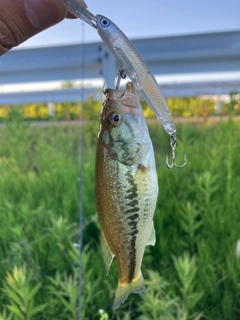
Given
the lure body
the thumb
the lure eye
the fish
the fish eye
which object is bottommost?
the fish

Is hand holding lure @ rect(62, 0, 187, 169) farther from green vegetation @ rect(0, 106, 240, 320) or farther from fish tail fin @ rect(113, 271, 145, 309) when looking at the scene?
green vegetation @ rect(0, 106, 240, 320)

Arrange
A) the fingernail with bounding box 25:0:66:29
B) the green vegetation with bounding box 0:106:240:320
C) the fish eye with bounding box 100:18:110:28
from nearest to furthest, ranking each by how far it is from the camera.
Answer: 1. the fish eye with bounding box 100:18:110:28
2. the fingernail with bounding box 25:0:66:29
3. the green vegetation with bounding box 0:106:240:320

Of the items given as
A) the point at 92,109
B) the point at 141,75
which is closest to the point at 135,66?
the point at 141,75

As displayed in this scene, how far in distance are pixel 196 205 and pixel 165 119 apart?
31.8 inches

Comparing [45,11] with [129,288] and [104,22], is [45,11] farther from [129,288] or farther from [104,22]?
[129,288]

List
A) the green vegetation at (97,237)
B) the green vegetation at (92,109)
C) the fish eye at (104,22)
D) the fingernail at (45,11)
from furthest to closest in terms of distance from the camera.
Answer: the green vegetation at (92,109) < the green vegetation at (97,237) < the fingernail at (45,11) < the fish eye at (104,22)

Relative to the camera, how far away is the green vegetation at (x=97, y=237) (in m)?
0.87

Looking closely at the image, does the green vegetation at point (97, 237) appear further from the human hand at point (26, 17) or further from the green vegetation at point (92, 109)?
the human hand at point (26, 17)

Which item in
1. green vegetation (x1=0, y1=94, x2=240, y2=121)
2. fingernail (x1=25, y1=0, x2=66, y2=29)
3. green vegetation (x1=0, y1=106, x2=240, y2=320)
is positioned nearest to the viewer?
fingernail (x1=25, y1=0, x2=66, y2=29)

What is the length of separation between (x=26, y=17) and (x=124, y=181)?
292 millimetres

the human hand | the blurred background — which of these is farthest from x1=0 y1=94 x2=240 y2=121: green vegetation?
the human hand

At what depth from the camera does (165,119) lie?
362 mm

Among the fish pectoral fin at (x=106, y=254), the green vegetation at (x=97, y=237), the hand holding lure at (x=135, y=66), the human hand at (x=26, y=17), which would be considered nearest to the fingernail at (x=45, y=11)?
the human hand at (x=26, y=17)

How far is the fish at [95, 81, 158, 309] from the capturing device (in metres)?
0.39
